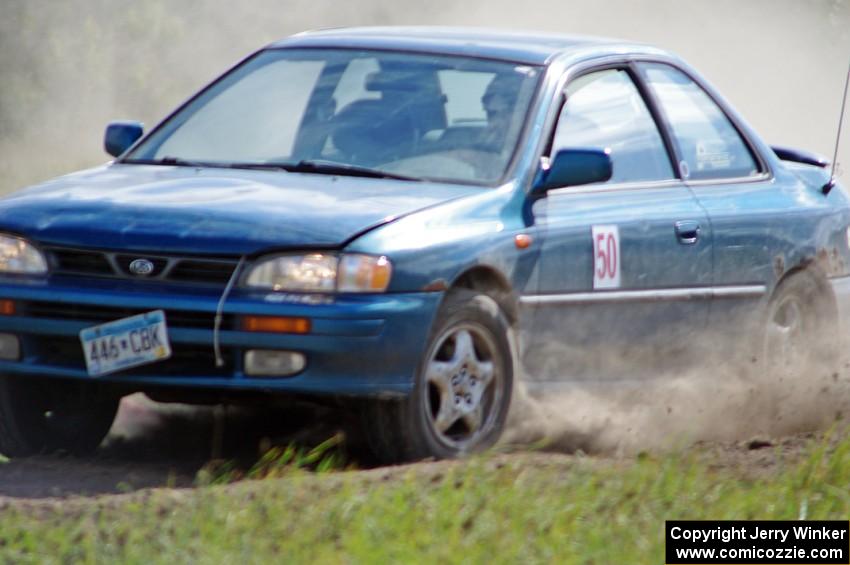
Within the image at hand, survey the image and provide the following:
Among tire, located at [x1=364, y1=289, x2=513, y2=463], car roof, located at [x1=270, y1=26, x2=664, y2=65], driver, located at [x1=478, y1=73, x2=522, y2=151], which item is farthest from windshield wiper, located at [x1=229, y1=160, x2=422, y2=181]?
car roof, located at [x1=270, y1=26, x2=664, y2=65]

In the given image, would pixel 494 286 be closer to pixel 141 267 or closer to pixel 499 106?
pixel 499 106

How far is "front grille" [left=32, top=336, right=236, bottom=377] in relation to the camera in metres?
5.87

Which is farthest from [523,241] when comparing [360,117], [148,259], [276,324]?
[148,259]

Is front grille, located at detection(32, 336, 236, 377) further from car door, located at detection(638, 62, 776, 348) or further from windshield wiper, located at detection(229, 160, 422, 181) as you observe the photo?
car door, located at detection(638, 62, 776, 348)

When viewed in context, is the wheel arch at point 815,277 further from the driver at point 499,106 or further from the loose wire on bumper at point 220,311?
the loose wire on bumper at point 220,311

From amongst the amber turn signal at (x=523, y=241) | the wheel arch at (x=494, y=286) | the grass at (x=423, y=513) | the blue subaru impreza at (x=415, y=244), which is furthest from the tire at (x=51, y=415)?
the amber turn signal at (x=523, y=241)

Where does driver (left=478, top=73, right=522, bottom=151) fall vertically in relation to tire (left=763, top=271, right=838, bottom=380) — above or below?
above

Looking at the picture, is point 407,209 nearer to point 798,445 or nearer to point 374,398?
point 374,398

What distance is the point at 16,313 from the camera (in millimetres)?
6062

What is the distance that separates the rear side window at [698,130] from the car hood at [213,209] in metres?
1.55

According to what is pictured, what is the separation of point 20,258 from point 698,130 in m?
3.10

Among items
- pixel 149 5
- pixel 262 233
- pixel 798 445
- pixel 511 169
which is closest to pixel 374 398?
pixel 262 233

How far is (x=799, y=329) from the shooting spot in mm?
8188

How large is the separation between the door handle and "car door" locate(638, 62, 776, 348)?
156 mm
